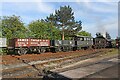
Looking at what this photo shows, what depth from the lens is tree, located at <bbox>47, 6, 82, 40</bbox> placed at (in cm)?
6750

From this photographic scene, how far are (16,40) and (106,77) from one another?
20250 mm

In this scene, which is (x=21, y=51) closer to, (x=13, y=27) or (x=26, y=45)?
(x=26, y=45)

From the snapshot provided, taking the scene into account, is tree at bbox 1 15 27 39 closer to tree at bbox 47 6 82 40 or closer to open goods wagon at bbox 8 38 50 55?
open goods wagon at bbox 8 38 50 55

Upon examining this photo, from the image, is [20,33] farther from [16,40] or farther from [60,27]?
[60,27]

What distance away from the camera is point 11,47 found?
2861cm

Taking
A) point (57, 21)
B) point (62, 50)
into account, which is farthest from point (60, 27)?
point (62, 50)

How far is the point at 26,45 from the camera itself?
1153 inches

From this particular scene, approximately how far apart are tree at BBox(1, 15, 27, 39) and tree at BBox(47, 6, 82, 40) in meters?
23.5

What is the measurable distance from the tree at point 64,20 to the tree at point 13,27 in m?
23.5

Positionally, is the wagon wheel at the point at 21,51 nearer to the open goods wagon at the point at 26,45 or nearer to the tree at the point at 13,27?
the open goods wagon at the point at 26,45

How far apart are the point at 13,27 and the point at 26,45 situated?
44.9 ft

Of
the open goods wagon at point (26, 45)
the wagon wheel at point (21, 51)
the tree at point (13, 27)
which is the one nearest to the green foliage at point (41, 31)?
the tree at point (13, 27)

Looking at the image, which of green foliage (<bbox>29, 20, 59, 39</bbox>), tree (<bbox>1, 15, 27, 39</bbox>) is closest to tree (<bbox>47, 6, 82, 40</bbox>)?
green foliage (<bbox>29, 20, 59, 39</bbox>)

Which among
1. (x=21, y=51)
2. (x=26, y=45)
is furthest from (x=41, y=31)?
(x=21, y=51)
